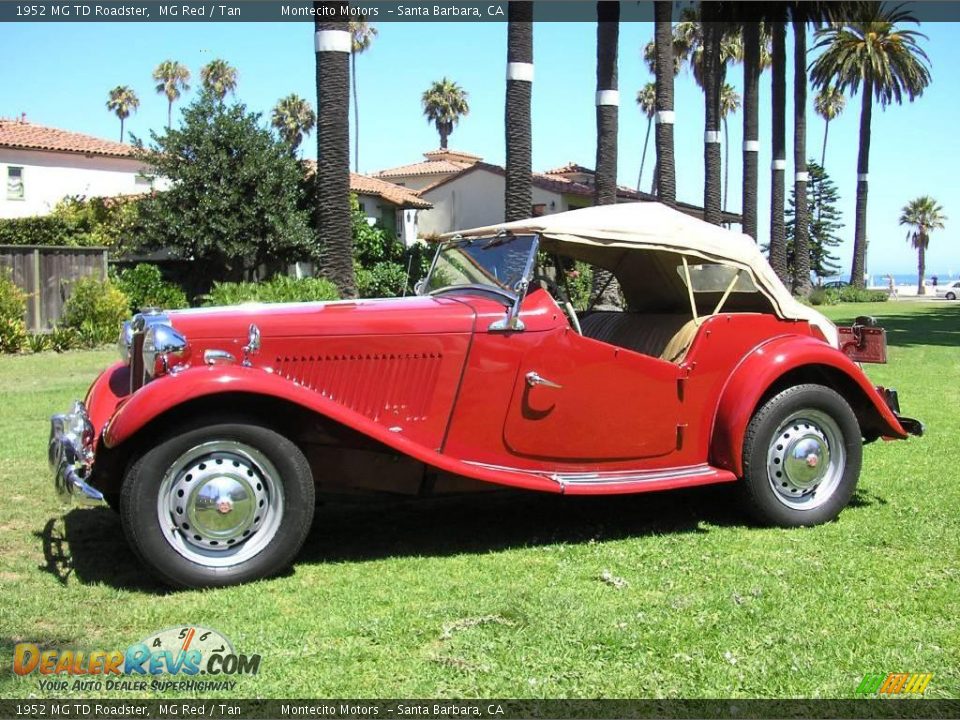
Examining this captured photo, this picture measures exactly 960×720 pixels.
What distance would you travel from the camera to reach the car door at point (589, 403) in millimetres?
4887

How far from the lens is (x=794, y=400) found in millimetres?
5367

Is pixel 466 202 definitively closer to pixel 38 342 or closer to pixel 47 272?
pixel 47 272

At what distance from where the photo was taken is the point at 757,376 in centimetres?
Result: 529

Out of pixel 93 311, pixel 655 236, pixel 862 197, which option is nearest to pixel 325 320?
pixel 655 236

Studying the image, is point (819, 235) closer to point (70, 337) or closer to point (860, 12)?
point (860, 12)

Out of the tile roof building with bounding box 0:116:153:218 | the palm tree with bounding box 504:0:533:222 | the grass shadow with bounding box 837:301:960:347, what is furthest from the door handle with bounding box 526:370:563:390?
the tile roof building with bounding box 0:116:153:218

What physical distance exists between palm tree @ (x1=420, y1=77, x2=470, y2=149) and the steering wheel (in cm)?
6135

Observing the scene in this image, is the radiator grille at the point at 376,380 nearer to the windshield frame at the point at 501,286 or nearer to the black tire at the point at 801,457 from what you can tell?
the windshield frame at the point at 501,286

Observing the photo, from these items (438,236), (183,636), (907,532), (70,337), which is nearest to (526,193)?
(70,337)

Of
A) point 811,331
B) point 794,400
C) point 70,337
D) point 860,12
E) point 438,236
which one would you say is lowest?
point 70,337

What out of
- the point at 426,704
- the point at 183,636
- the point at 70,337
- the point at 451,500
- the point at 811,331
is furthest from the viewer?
the point at 70,337

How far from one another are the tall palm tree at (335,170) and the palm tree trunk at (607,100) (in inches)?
290

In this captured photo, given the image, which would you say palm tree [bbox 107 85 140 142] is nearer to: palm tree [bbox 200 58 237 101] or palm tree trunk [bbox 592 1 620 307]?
palm tree [bbox 200 58 237 101]

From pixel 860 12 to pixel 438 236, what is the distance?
137ft
